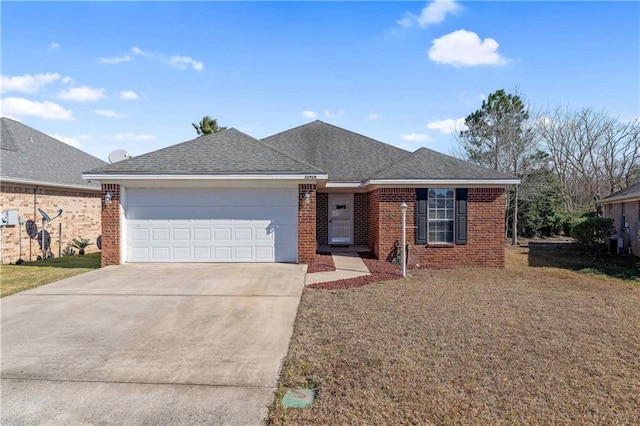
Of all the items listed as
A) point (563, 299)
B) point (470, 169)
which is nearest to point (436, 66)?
point (470, 169)

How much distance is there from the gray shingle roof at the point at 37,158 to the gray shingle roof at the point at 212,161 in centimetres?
432

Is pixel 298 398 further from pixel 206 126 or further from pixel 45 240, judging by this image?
pixel 206 126

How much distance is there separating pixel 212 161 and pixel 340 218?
587 centimetres

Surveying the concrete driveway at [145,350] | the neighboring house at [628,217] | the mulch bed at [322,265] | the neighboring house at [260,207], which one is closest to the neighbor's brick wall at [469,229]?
the neighboring house at [260,207]

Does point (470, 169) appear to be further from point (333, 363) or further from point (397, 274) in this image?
point (333, 363)

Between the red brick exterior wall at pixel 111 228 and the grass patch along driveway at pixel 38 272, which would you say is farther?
the red brick exterior wall at pixel 111 228

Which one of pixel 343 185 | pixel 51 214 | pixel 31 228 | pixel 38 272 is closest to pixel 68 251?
pixel 51 214

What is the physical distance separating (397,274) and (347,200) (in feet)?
17.9

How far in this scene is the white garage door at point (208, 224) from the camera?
1034 cm

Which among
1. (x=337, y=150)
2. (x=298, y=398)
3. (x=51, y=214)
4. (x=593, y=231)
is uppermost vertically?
(x=337, y=150)

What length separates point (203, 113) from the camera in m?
27.4

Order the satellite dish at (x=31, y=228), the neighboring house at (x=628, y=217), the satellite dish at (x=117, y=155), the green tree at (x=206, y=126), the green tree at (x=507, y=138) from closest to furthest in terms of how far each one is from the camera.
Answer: the satellite dish at (x=117, y=155) < the satellite dish at (x=31, y=228) < the neighboring house at (x=628, y=217) < the green tree at (x=507, y=138) < the green tree at (x=206, y=126)

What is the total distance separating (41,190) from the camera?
12.6m

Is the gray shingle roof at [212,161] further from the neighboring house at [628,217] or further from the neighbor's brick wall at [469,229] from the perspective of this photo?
the neighboring house at [628,217]
